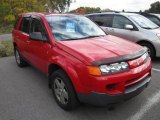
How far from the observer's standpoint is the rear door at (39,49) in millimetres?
4833

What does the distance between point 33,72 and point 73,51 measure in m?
2.82

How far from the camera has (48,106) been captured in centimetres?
456

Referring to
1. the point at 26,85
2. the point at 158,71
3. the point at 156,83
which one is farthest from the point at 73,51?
the point at 158,71

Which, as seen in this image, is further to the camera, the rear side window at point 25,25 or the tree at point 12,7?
the tree at point 12,7

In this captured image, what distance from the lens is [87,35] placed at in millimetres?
5016

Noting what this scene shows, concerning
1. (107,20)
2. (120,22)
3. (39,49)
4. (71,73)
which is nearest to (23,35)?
(39,49)

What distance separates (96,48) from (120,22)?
180 inches

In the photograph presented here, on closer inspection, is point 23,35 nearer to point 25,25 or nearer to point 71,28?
point 25,25

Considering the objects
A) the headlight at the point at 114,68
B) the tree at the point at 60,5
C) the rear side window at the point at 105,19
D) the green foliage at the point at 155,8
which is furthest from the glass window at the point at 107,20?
the green foliage at the point at 155,8

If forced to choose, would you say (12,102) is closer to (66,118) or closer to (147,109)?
(66,118)

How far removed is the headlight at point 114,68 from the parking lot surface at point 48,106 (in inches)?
33.0

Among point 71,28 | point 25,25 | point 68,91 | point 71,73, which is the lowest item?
point 68,91

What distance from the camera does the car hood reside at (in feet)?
12.8

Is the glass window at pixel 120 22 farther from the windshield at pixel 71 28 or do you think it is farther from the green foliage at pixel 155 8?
the green foliage at pixel 155 8
